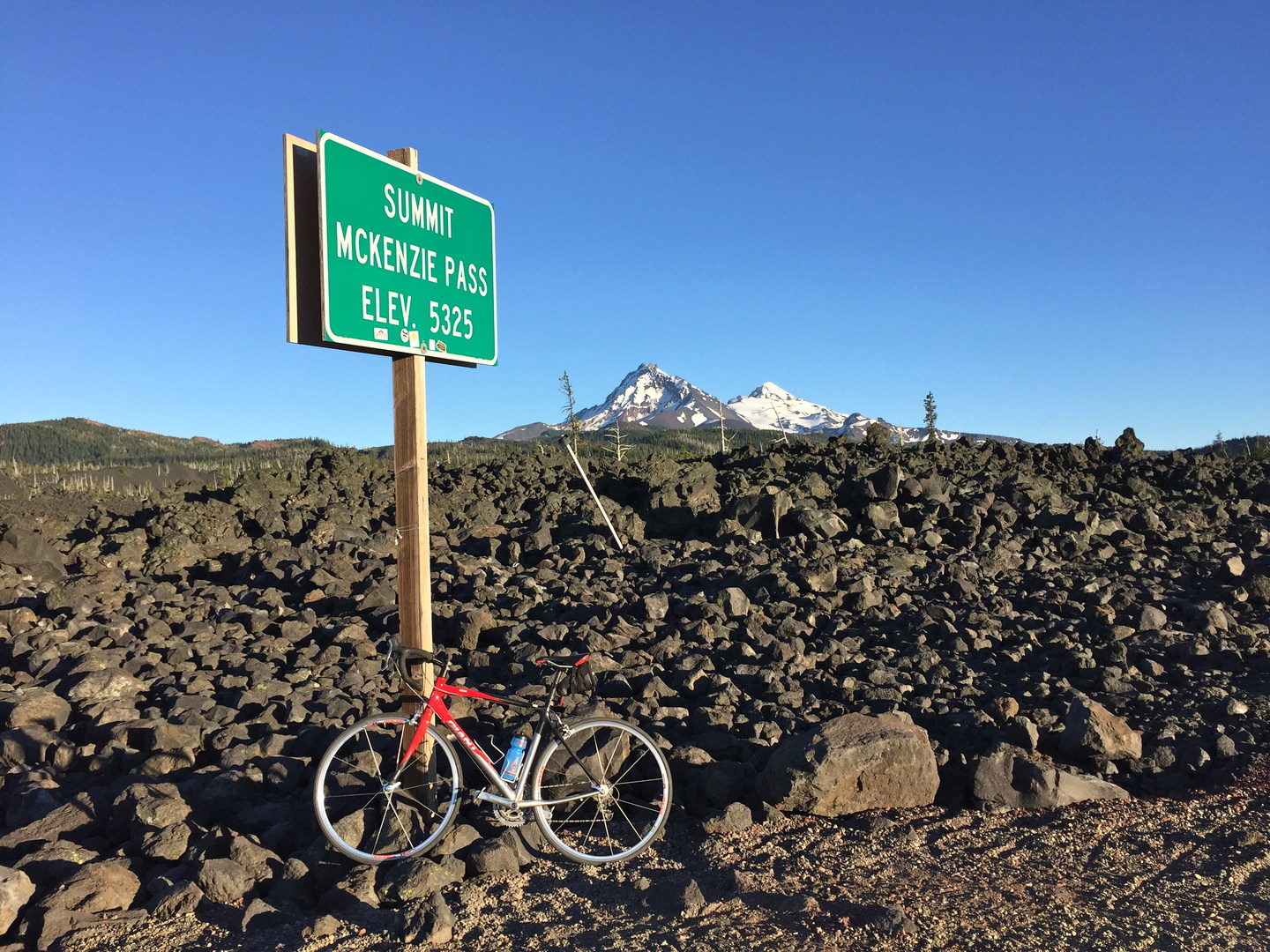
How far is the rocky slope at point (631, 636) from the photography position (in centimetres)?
431

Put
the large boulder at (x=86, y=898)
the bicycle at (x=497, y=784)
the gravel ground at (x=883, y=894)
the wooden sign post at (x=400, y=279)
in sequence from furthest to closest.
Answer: the bicycle at (x=497, y=784) < the wooden sign post at (x=400, y=279) < the large boulder at (x=86, y=898) < the gravel ground at (x=883, y=894)

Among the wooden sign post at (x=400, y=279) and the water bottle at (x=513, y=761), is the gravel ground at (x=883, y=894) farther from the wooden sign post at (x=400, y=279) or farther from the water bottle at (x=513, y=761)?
the wooden sign post at (x=400, y=279)

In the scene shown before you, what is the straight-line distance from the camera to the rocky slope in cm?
431

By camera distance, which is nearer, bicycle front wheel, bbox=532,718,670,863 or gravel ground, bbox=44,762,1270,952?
gravel ground, bbox=44,762,1270,952

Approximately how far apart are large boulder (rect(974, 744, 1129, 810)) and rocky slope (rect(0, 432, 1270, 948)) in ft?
0.08

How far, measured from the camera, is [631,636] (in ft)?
23.6

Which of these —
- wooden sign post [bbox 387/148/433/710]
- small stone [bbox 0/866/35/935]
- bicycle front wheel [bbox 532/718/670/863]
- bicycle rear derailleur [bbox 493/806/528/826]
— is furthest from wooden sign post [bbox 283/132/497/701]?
small stone [bbox 0/866/35/935]

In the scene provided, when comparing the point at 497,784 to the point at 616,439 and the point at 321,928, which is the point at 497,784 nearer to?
the point at 321,928

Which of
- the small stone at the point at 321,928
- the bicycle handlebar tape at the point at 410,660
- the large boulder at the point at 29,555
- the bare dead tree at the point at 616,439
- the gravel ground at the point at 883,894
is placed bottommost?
the gravel ground at the point at 883,894

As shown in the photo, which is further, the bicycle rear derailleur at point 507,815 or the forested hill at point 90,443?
the forested hill at point 90,443

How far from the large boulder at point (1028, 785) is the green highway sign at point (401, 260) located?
346 cm

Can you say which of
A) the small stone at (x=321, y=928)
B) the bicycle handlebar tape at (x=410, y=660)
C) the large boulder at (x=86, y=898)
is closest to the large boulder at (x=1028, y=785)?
the bicycle handlebar tape at (x=410, y=660)

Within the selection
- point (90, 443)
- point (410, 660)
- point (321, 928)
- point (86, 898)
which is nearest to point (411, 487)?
point (410, 660)

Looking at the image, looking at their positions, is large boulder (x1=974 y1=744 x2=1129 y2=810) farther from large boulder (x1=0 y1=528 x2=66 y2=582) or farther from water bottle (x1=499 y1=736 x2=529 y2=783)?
large boulder (x1=0 y1=528 x2=66 y2=582)
